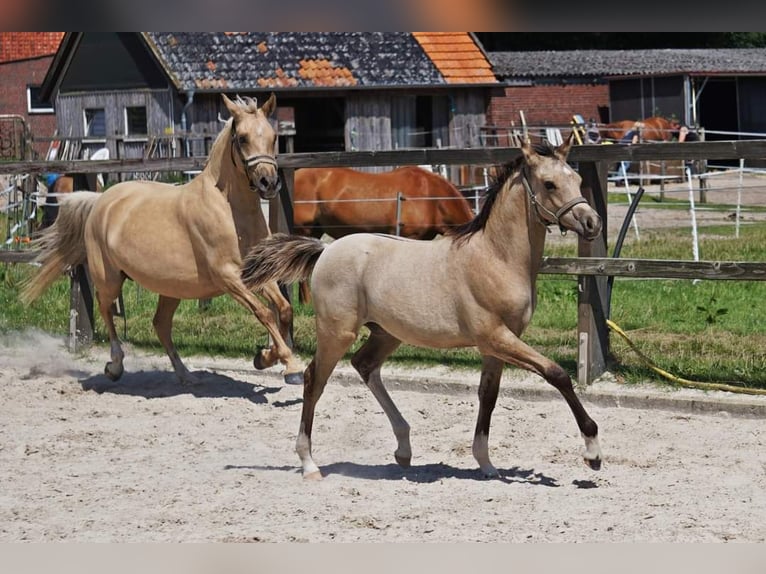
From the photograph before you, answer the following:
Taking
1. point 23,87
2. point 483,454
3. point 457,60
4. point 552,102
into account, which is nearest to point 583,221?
point 483,454

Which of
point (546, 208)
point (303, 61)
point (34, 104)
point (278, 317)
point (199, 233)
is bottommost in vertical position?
point (278, 317)

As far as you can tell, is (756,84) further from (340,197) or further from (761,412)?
(761,412)

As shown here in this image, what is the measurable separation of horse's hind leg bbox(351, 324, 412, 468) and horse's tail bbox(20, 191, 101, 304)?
4.04m

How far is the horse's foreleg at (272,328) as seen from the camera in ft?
24.2

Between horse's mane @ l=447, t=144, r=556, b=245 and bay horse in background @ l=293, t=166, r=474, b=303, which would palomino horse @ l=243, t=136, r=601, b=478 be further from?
bay horse in background @ l=293, t=166, r=474, b=303

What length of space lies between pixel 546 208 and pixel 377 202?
26.0 feet

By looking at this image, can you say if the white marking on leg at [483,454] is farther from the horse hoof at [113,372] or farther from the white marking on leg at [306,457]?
the horse hoof at [113,372]

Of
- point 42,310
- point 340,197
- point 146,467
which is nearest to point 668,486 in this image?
point 146,467

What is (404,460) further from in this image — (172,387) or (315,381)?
(172,387)

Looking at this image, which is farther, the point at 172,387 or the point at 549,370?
the point at 172,387

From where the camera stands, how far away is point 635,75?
112ft

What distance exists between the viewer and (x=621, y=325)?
29.7 feet

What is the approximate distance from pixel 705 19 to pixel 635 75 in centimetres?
3437

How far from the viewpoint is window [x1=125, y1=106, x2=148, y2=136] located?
27.1 metres
